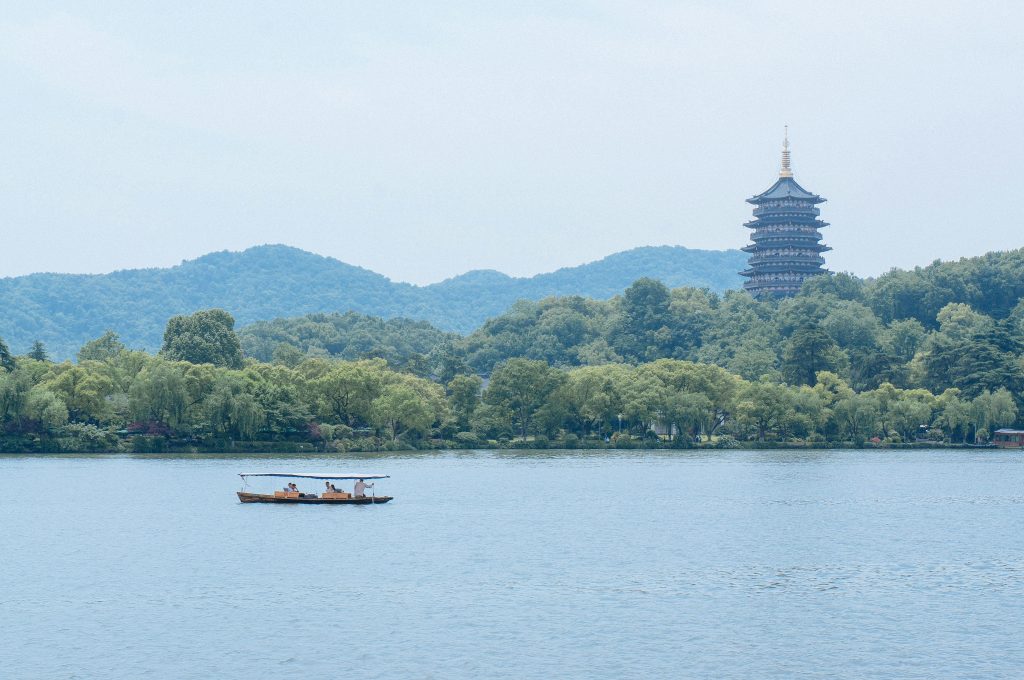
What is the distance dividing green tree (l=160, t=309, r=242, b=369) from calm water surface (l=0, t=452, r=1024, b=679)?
41.3 m

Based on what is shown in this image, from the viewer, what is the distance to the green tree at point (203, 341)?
114812 millimetres

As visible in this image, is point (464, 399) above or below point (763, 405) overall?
above

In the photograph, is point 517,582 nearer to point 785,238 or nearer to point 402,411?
point 402,411

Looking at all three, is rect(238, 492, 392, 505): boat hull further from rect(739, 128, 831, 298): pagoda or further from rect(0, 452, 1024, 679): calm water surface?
rect(739, 128, 831, 298): pagoda

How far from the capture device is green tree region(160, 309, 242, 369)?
115m

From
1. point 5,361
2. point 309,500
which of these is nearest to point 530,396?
point 5,361

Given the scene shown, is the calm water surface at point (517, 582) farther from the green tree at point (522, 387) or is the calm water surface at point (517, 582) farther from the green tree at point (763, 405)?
the green tree at point (763, 405)

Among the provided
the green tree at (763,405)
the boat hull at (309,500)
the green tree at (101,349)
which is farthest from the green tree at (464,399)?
the boat hull at (309,500)

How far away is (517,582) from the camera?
41.2 meters

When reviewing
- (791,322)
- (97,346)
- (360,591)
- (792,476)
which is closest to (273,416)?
(792,476)

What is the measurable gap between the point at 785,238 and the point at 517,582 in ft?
489

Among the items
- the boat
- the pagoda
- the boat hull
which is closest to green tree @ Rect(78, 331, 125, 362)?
the boat hull

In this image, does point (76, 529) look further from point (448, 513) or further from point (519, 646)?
point (519, 646)

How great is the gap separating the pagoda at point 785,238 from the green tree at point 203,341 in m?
86.4
